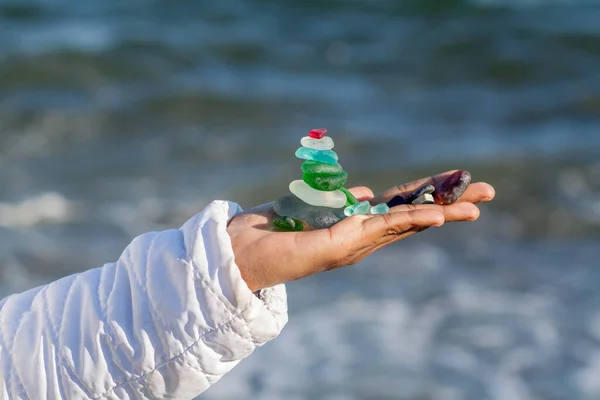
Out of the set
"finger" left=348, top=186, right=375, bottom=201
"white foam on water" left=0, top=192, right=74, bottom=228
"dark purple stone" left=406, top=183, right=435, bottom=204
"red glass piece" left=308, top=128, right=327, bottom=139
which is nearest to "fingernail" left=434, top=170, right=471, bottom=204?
"dark purple stone" left=406, top=183, right=435, bottom=204

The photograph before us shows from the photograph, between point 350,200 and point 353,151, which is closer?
point 350,200

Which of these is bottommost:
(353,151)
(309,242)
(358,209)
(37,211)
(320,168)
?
(309,242)

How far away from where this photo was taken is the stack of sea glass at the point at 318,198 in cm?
202

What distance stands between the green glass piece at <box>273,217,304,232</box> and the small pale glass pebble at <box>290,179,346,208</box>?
182mm

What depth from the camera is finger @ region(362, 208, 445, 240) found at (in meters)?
1.78

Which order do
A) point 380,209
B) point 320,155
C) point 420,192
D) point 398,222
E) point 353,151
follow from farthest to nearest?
1. point 353,151
2. point 320,155
3. point 420,192
4. point 380,209
5. point 398,222

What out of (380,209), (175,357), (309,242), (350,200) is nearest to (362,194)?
(350,200)

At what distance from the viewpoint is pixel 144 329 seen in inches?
64.9

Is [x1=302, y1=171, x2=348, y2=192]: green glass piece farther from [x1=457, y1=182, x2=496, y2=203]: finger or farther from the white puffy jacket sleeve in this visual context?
the white puffy jacket sleeve

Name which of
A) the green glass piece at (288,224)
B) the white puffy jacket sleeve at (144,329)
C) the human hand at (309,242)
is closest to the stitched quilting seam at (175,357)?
the white puffy jacket sleeve at (144,329)

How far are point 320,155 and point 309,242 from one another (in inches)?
23.0

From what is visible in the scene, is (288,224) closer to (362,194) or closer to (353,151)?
(362,194)

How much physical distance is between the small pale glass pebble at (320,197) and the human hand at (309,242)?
0.26 m

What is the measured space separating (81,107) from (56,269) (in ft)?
9.67
